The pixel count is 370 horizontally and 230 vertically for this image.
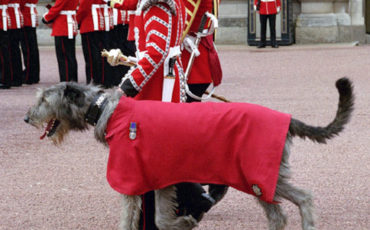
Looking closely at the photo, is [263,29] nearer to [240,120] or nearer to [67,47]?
[67,47]

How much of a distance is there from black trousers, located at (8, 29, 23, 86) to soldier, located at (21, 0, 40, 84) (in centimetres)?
25

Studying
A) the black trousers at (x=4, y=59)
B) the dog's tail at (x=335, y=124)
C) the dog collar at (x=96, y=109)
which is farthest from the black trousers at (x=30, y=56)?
the dog's tail at (x=335, y=124)

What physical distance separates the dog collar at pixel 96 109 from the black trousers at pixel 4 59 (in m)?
9.30

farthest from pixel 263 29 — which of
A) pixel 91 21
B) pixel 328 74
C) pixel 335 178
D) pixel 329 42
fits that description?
pixel 335 178

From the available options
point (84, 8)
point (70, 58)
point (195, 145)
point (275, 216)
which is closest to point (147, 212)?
point (195, 145)

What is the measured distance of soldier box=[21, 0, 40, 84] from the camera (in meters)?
14.0

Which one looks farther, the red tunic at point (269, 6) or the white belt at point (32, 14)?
the red tunic at point (269, 6)

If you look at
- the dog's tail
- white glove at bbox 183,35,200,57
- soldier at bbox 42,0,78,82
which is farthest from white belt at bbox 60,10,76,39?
the dog's tail

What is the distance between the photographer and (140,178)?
→ 4516mm

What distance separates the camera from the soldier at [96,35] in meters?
13.1

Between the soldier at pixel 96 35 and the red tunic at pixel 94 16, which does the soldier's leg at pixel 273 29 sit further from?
the red tunic at pixel 94 16

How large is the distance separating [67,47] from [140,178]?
29.6ft

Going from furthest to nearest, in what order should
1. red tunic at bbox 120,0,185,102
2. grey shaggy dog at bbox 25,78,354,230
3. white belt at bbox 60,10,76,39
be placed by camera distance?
1. white belt at bbox 60,10,76,39
2. red tunic at bbox 120,0,185,102
3. grey shaggy dog at bbox 25,78,354,230

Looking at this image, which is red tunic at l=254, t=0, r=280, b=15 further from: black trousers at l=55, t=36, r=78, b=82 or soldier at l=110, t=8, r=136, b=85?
black trousers at l=55, t=36, r=78, b=82
